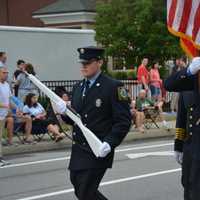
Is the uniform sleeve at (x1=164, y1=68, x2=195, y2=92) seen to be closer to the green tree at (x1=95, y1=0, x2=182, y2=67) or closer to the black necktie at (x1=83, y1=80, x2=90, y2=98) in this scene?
the black necktie at (x1=83, y1=80, x2=90, y2=98)

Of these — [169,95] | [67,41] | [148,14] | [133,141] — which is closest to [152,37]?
[148,14]

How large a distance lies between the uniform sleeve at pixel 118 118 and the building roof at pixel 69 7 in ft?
109

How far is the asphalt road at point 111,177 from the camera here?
920 centimetres

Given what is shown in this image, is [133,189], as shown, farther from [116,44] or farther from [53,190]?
[116,44]

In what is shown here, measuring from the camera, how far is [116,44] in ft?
98.4

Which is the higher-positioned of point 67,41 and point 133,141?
point 67,41

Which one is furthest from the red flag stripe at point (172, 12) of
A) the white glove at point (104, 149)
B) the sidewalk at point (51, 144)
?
the sidewalk at point (51, 144)

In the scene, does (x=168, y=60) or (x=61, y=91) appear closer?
(x=61, y=91)

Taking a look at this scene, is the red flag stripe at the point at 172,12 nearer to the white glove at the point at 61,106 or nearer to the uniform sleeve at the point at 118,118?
the uniform sleeve at the point at 118,118

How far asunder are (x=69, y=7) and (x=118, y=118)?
34.9 m

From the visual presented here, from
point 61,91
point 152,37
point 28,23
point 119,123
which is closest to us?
point 119,123

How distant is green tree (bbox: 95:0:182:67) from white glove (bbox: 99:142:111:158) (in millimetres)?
22932

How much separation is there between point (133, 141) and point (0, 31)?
549cm

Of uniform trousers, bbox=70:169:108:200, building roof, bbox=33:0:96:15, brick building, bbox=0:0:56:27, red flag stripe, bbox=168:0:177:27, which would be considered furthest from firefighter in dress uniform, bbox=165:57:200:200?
brick building, bbox=0:0:56:27
